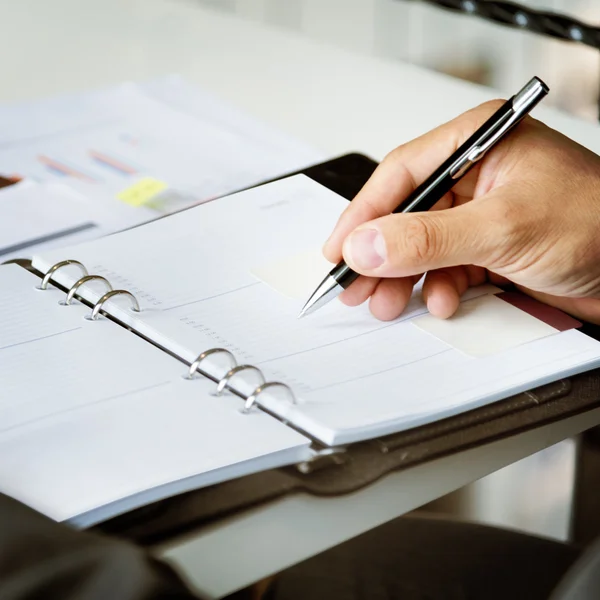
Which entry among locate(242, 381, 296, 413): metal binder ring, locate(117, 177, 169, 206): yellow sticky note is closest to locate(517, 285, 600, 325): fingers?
locate(242, 381, 296, 413): metal binder ring

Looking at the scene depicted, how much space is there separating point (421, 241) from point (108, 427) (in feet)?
0.78

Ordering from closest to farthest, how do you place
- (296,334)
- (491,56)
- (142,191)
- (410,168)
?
(296,334), (410,168), (142,191), (491,56)

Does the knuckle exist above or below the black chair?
below

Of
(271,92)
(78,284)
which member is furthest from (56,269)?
(271,92)

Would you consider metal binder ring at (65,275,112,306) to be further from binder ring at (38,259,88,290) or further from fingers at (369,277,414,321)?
fingers at (369,277,414,321)

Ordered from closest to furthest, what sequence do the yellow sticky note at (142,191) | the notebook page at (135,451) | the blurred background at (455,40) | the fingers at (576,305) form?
the notebook page at (135,451)
the fingers at (576,305)
the yellow sticky note at (142,191)
the blurred background at (455,40)

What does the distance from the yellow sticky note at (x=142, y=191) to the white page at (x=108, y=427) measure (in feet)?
1.14

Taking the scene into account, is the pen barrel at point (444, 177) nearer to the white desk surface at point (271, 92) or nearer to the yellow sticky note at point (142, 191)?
the white desk surface at point (271, 92)

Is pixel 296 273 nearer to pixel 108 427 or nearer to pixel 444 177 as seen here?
pixel 444 177

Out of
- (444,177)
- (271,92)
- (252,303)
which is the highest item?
(271,92)

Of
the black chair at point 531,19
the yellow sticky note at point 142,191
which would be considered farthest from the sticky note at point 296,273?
the black chair at point 531,19

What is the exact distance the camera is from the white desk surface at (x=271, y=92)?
45 centimetres

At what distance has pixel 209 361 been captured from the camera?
0.54 meters

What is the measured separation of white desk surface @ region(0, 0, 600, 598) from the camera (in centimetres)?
45
